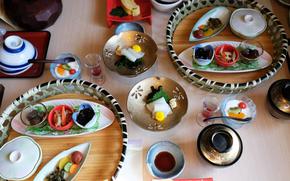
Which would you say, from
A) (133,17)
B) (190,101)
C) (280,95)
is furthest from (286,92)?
(133,17)

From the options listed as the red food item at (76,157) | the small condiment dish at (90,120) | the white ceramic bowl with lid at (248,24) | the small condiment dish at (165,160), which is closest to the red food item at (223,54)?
the white ceramic bowl with lid at (248,24)

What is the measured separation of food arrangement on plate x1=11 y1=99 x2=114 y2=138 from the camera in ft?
3.84

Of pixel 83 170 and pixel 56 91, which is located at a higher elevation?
pixel 56 91

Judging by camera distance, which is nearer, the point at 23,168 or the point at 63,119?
the point at 23,168

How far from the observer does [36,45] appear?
1.42 metres

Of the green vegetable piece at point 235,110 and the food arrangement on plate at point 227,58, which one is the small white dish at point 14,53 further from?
the green vegetable piece at point 235,110

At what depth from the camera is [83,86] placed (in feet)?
4.07

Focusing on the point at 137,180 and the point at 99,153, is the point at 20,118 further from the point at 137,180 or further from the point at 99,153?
the point at 137,180

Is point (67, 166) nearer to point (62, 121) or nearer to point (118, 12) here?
point (62, 121)

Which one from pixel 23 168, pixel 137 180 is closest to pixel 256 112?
pixel 137 180

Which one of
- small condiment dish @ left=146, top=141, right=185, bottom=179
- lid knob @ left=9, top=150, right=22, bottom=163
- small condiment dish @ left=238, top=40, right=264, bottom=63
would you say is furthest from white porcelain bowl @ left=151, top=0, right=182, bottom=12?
lid knob @ left=9, top=150, right=22, bottom=163

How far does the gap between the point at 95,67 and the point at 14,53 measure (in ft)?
1.16

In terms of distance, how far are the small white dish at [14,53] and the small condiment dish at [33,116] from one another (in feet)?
0.75

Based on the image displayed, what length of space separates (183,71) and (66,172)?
2.08 ft
